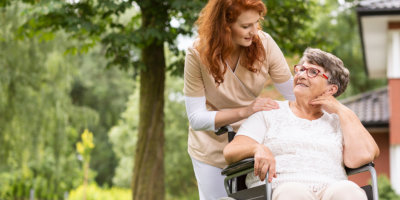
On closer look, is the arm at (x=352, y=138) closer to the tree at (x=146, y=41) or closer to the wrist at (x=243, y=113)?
the wrist at (x=243, y=113)

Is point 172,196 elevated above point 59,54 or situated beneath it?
situated beneath

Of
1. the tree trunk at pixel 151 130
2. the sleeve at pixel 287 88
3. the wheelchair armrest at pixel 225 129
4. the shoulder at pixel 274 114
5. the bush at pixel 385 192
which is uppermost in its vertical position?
the sleeve at pixel 287 88

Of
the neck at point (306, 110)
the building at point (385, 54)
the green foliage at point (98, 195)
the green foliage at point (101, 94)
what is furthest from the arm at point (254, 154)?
the green foliage at point (101, 94)

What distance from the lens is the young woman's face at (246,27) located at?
3461mm

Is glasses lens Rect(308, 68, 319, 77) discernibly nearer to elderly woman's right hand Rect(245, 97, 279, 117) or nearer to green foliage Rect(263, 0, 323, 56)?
elderly woman's right hand Rect(245, 97, 279, 117)

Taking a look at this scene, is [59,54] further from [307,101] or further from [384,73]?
[307,101]

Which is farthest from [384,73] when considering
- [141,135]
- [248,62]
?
[248,62]

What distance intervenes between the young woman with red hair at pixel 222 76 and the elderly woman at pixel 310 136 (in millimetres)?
127

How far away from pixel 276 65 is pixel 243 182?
0.70 metres

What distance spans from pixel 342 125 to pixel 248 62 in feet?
2.03

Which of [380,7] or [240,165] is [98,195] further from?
[240,165]

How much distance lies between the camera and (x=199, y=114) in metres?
3.66

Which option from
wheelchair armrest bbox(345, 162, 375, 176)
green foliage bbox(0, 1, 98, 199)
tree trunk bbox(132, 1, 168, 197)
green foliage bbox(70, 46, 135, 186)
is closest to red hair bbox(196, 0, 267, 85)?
wheelchair armrest bbox(345, 162, 375, 176)

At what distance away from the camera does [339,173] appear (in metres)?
3.43
